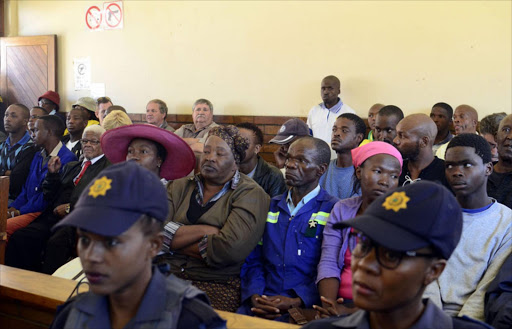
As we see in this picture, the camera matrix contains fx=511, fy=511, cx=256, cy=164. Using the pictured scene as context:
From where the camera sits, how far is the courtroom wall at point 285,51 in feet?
17.2

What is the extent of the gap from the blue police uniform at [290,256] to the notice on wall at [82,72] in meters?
6.21

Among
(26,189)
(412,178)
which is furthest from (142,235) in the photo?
(26,189)

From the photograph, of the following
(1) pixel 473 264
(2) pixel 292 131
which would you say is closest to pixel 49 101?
(2) pixel 292 131

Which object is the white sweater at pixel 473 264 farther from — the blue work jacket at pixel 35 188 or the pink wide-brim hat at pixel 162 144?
the blue work jacket at pixel 35 188

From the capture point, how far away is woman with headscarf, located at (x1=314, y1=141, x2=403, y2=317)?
2312 millimetres

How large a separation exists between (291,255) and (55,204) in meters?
2.30

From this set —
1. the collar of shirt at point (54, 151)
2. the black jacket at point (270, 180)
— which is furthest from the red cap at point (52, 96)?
the black jacket at point (270, 180)

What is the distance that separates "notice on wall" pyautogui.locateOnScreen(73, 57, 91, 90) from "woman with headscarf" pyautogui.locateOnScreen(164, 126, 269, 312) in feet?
19.0

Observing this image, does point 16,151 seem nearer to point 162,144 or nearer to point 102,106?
point 102,106

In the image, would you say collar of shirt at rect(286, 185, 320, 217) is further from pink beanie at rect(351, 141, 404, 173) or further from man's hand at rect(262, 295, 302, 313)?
man's hand at rect(262, 295, 302, 313)

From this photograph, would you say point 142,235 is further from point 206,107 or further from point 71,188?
point 206,107

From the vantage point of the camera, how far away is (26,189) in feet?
13.8

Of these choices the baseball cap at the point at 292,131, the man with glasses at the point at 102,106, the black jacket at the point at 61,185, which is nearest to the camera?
→ the black jacket at the point at 61,185


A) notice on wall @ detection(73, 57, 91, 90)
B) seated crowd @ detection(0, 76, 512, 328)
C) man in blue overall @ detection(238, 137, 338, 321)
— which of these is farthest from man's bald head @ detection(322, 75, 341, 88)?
notice on wall @ detection(73, 57, 91, 90)
